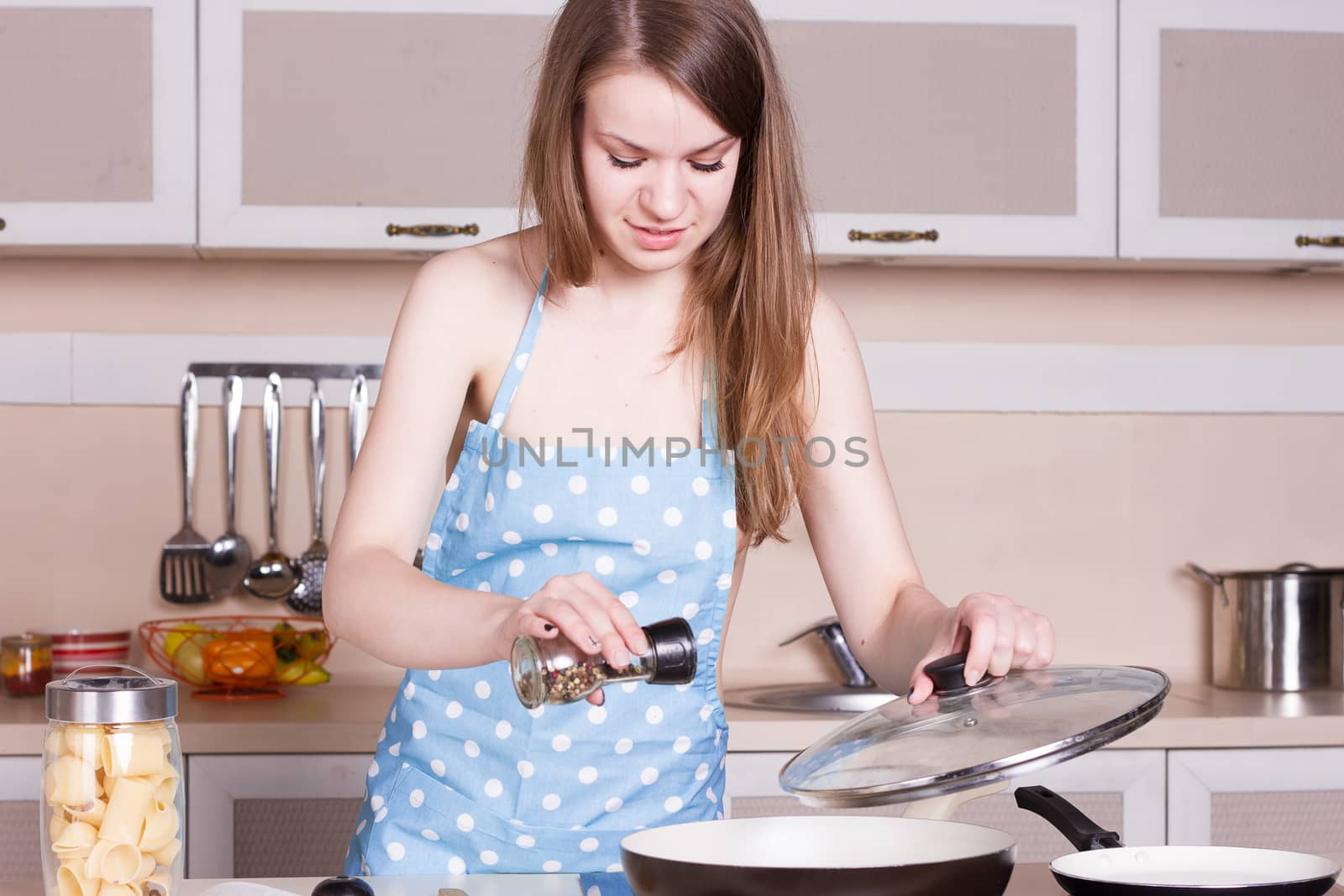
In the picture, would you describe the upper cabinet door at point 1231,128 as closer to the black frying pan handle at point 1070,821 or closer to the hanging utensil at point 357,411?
the hanging utensil at point 357,411

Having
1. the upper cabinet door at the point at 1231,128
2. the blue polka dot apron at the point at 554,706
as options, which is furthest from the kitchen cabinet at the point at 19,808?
the upper cabinet door at the point at 1231,128

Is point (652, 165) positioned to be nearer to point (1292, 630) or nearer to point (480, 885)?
point (480, 885)

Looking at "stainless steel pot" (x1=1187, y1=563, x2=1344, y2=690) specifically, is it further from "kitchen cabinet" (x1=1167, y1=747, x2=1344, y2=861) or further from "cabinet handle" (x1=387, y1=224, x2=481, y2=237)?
"cabinet handle" (x1=387, y1=224, x2=481, y2=237)

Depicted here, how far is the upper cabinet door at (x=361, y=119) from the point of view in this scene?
197 centimetres

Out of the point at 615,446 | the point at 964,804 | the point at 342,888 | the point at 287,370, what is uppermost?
the point at 287,370

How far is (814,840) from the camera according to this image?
0.81 metres

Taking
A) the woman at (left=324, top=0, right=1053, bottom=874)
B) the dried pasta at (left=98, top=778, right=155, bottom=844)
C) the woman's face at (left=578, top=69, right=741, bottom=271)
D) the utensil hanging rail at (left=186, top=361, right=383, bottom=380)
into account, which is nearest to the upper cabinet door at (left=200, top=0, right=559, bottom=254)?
the utensil hanging rail at (left=186, top=361, right=383, bottom=380)

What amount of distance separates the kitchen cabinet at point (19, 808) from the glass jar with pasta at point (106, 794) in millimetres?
1121

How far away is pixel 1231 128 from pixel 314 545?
61.8 inches

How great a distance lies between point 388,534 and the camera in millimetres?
1001

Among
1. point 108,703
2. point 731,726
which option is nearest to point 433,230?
point 731,726

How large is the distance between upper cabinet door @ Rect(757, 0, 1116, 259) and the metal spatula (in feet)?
3.45

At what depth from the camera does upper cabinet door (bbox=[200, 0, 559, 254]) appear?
6.46 ft

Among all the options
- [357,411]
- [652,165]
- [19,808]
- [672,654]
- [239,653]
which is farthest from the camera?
[357,411]
